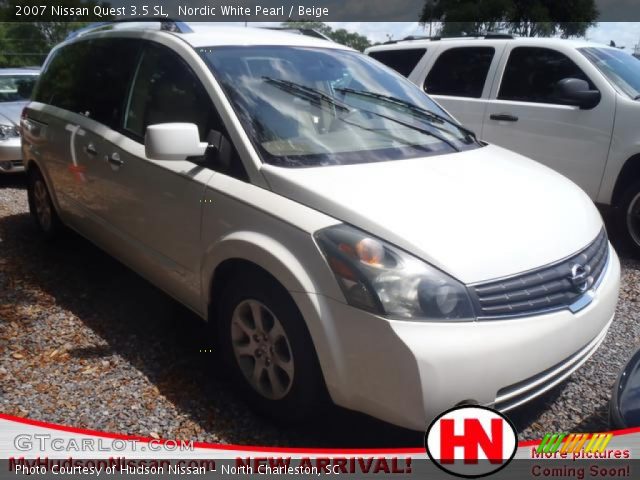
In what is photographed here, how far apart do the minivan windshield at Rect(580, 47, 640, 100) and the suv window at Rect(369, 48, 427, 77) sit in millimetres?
1725

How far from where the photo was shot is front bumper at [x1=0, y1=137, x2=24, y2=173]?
7.50m

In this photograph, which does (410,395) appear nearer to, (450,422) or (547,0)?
(450,422)

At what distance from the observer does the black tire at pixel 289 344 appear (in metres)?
2.43

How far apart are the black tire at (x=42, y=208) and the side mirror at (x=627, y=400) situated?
4.25 m

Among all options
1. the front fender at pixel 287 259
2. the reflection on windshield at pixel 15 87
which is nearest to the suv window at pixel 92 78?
the front fender at pixel 287 259

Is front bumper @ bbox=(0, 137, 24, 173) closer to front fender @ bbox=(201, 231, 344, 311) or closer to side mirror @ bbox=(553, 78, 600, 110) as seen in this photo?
front fender @ bbox=(201, 231, 344, 311)

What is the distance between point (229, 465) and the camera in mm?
2371

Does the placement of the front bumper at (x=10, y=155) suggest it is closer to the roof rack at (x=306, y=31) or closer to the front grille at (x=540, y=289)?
the roof rack at (x=306, y=31)

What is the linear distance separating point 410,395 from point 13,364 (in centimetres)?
232

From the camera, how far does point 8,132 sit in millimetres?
7625

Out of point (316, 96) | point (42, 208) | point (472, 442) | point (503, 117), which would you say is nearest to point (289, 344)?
point (472, 442)

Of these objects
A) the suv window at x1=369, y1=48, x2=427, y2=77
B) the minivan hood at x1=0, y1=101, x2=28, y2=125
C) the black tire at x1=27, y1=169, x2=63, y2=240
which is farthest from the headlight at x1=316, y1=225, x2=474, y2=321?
the minivan hood at x1=0, y1=101, x2=28, y2=125

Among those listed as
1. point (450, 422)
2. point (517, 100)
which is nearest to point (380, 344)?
point (450, 422)

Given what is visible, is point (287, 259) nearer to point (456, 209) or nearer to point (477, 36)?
point (456, 209)
